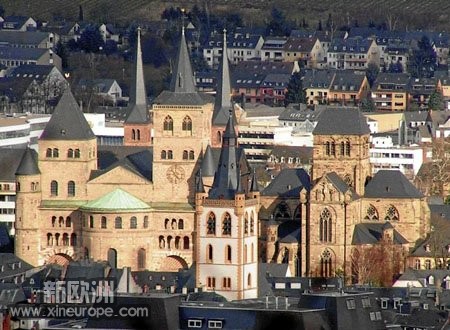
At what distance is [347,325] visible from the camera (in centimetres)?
9906

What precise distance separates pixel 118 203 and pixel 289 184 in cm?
775

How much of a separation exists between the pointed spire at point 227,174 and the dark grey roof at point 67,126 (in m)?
11.7

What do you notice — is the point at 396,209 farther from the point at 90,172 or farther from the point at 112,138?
the point at 112,138

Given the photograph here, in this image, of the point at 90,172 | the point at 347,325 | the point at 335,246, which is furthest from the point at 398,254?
the point at 347,325

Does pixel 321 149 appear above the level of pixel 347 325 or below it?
above

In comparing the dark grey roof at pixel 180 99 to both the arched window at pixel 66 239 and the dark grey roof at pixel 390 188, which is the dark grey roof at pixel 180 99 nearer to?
the arched window at pixel 66 239

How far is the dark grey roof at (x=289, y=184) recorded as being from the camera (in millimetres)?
140125

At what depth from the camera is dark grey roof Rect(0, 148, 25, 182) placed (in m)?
146

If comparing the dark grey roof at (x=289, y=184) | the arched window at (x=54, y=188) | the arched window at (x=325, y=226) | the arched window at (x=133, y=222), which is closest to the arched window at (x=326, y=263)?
the arched window at (x=325, y=226)

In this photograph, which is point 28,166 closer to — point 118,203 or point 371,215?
point 118,203

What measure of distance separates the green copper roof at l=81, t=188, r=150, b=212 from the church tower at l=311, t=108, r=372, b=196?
289 inches

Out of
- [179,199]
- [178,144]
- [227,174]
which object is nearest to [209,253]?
[227,174]

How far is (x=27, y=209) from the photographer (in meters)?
139

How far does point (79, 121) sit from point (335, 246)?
40.8 ft
